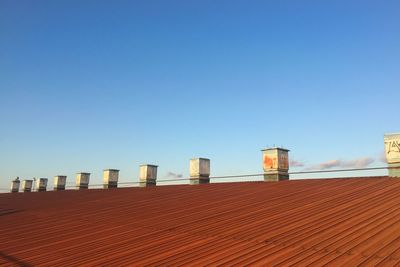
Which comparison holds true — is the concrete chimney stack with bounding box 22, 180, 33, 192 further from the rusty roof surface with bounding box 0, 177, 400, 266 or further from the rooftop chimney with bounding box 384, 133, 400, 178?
the rooftop chimney with bounding box 384, 133, 400, 178

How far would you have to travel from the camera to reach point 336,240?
6176 millimetres

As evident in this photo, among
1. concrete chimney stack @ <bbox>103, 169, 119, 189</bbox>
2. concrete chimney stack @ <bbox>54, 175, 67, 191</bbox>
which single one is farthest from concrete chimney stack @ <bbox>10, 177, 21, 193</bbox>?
concrete chimney stack @ <bbox>103, 169, 119, 189</bbox>

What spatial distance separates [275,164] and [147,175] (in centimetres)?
1048

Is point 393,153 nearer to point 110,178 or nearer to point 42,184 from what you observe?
point 110,178

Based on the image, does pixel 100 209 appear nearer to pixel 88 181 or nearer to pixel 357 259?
pixel 357 259

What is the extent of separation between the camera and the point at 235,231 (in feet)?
25.4

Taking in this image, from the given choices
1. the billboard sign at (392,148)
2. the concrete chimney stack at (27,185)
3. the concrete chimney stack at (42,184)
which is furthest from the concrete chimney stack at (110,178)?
the billboard sign at (392,148)

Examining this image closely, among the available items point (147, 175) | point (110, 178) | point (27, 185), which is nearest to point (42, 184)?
point (27, 185)

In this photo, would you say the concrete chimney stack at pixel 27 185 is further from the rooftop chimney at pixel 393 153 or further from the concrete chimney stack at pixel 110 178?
the rooftop chimney at pixel 393 153

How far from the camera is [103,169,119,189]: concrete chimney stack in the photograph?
86.6 feet

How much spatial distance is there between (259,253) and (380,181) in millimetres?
7399

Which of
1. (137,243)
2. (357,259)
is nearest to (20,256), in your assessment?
(137,243)

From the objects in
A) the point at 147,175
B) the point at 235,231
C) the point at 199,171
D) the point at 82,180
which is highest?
the point at 199,171

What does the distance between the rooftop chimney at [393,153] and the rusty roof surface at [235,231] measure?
0.62 m
